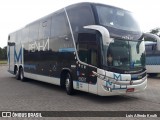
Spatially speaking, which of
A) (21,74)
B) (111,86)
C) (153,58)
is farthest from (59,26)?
(153,58)

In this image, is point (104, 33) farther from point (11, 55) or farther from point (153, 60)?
point (11, 55)

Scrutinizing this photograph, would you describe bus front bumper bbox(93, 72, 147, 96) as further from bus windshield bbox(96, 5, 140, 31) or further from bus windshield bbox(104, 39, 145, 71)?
bus windshield bbox(96, 5, 140, 31)

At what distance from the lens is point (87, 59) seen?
417 inches

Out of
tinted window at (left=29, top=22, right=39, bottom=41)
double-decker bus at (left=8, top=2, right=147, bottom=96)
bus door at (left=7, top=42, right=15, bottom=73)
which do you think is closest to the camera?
double-decker bus at (left=8, top=2, right=147, bottom=96)

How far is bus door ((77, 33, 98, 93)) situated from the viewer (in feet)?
33.6

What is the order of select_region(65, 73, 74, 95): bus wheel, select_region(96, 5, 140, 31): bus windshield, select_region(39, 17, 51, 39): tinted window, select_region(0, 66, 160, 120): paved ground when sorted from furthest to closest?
select_region(39, 17, 51, 39): tinted window, select_region(65, 73, 74, 95): bus wheel, select_region(96, 5, 140, 31): bus windshield, select_region(0, 66, 160, 120): paved ground

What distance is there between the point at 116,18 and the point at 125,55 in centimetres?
158

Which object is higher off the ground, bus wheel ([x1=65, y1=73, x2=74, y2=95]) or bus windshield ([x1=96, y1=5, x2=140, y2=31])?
bus windshield ([x1=96, y1=5, x2=140, y2=31])

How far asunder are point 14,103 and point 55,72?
370 cm

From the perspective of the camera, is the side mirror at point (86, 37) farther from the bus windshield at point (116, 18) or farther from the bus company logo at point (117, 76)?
the bus company logo at point (117, 76)

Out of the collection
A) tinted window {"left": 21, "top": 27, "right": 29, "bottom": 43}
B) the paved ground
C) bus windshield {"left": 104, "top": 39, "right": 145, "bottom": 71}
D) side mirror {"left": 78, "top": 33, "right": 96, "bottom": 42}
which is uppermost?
tinted window {"left": 21, "top": 27, "right": 29, "bottom": 43}

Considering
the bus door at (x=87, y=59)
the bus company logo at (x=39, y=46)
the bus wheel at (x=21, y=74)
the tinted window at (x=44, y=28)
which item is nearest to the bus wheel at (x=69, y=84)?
the bus door at (x=87, y=59)

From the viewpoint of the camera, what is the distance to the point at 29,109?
897 centimetres

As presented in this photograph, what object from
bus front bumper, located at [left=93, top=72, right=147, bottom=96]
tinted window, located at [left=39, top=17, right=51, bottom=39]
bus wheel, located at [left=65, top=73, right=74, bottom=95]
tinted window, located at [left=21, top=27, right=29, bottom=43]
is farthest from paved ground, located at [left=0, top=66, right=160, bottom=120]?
tinted window, located at [left=21, top=27, right=29, bottom=43]
